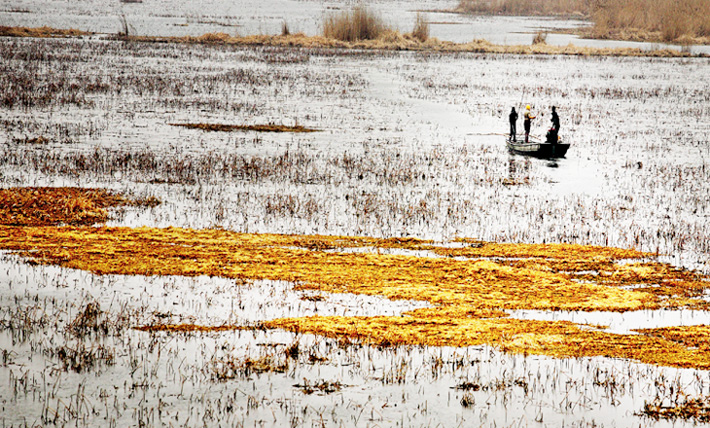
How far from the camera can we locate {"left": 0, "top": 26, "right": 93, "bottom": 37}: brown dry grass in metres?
53.6

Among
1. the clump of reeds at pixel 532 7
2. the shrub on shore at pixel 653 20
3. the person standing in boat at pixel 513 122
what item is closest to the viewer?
the person standing in boat at pixel 513 122

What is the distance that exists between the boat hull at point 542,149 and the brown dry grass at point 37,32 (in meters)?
43.1

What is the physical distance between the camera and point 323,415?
666cm

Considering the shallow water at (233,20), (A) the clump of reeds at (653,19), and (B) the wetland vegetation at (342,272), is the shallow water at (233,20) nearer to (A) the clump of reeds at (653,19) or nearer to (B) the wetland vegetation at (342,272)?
(A) the clump of reeds at (653,19)

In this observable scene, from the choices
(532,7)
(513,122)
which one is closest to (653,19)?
(532,7)

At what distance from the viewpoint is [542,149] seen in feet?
67.5

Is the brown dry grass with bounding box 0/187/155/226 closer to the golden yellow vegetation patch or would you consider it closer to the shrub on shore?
the golden yellow vegetation patch

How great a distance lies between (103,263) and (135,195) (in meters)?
4.64

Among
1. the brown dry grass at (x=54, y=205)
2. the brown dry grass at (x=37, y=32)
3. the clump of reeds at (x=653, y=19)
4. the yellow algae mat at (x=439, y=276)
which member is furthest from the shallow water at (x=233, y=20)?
the yellow algae mat at (x=439, y=276)

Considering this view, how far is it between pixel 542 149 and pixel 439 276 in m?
11.0

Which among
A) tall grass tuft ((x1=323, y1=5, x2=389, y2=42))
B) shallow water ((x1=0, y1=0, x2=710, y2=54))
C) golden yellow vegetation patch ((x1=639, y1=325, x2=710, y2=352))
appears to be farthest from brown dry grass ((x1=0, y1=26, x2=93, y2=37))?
golden yellow vegetation patch ((x1=639, y1=325, x2=710, y2=352))

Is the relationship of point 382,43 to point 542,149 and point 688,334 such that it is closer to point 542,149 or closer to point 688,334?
point 542,149

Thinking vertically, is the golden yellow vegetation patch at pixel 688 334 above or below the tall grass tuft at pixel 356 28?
below

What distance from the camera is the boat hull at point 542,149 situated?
2041 cm
